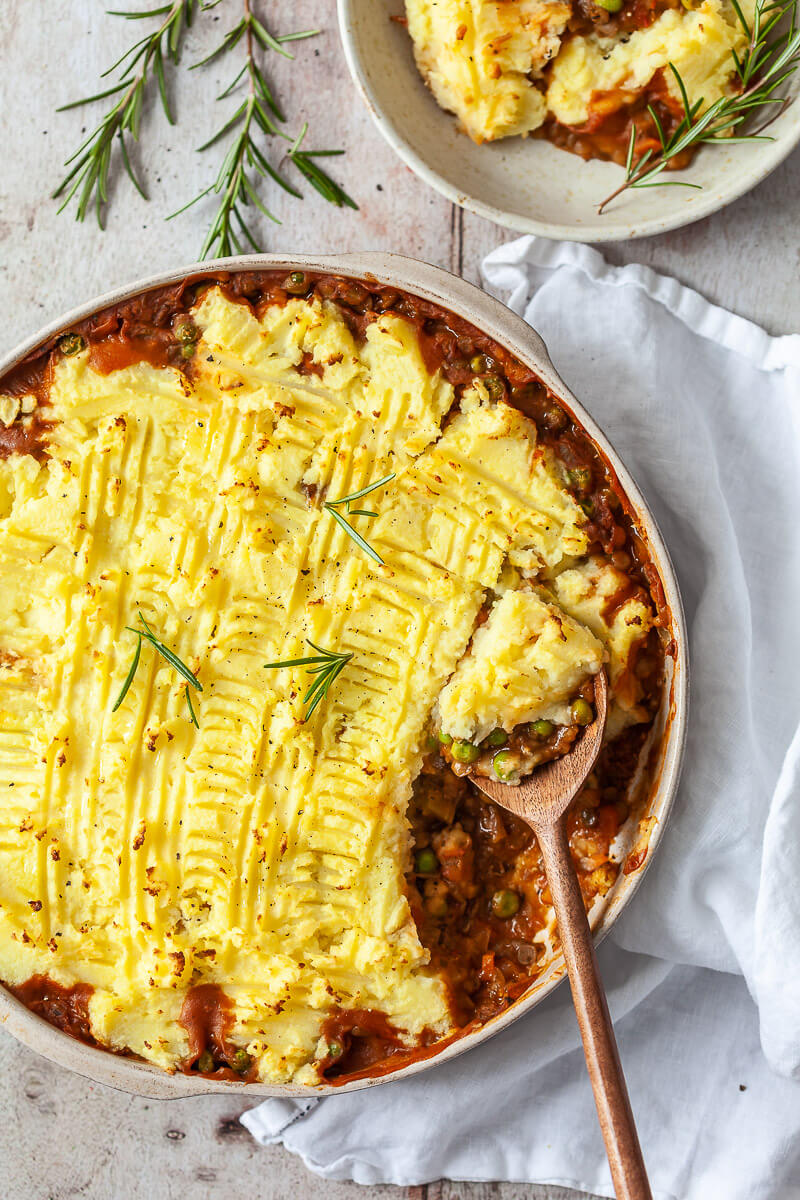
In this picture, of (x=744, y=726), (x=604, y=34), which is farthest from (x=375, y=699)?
(x=604, y=34)

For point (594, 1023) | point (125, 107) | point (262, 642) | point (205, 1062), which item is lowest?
point (205, 1062)

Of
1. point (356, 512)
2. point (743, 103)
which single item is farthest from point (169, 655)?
point (743, 103)

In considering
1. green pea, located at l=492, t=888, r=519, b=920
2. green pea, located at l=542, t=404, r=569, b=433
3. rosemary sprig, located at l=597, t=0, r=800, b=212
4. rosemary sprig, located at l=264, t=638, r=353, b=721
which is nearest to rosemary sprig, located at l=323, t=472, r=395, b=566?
rosemary sprig, located at l=264, t=638, r=353, b=721

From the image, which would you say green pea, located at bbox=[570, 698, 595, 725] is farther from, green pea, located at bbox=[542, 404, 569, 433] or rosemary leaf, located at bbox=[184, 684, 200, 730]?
rosemary leaf, located at bbox=[184, 684, 200, 730]

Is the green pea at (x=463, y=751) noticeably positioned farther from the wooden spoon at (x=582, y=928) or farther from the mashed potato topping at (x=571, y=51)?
the mashed potato topping at (x=571, y=51)

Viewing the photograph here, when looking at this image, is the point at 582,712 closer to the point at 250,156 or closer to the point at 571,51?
the point at 571,51
